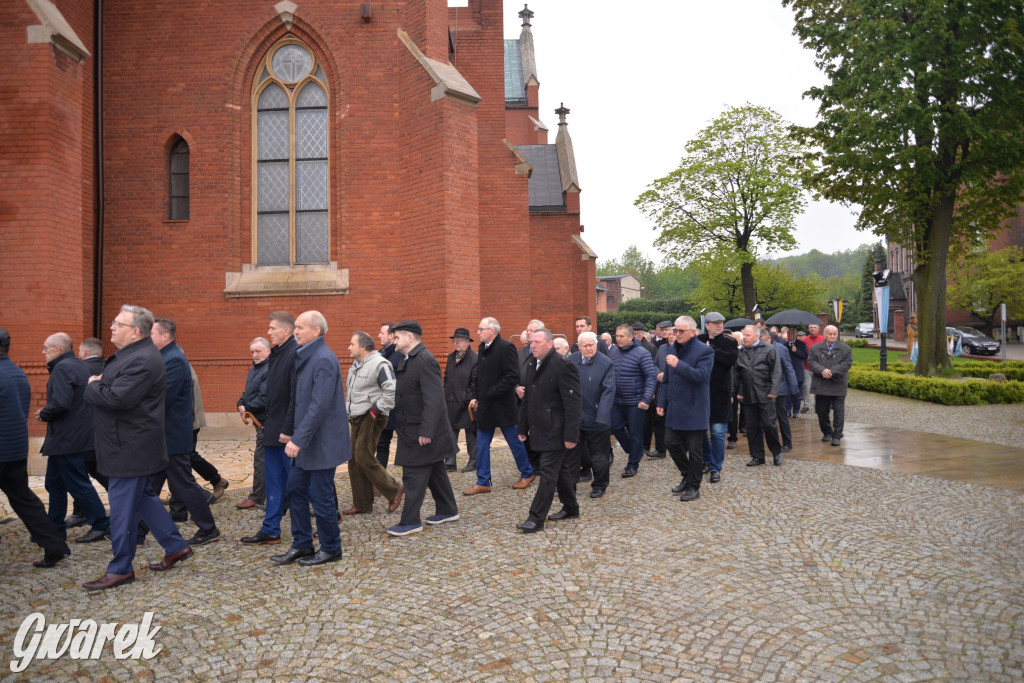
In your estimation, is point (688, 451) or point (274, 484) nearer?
point (274, 484)

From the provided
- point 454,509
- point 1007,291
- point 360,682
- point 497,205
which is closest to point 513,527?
point 454,509

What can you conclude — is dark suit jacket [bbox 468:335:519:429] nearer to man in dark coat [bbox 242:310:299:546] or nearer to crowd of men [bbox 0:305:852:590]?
crowd of men [bbox 0:305:852:590]

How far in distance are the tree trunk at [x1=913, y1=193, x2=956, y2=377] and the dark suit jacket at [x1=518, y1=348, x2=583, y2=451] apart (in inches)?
652

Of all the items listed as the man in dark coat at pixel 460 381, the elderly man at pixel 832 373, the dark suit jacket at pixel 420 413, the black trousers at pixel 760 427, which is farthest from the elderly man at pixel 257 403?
the elderly man at pixel 832 373

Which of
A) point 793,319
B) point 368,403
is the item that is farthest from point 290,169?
point 793,319

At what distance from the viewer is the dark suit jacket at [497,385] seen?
7742 mm

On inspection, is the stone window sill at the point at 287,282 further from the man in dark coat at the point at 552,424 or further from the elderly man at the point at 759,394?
the elderly man at the point at 759,394

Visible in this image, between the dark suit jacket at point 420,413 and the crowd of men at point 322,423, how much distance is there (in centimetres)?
1

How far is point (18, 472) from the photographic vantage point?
5.13 meters

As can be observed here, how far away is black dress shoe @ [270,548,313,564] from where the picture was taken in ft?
16.3

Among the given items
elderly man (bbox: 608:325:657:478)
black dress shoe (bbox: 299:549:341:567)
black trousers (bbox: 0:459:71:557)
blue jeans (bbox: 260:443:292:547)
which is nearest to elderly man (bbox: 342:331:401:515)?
blue jeans (bbox: 260:443:292:547)

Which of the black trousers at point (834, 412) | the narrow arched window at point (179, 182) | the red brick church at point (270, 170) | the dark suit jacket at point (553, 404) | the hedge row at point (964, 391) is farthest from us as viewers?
the hedge row at point (964, 391)

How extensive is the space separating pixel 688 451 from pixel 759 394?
2309 mm

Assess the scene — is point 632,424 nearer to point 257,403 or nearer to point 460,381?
point 460,381
